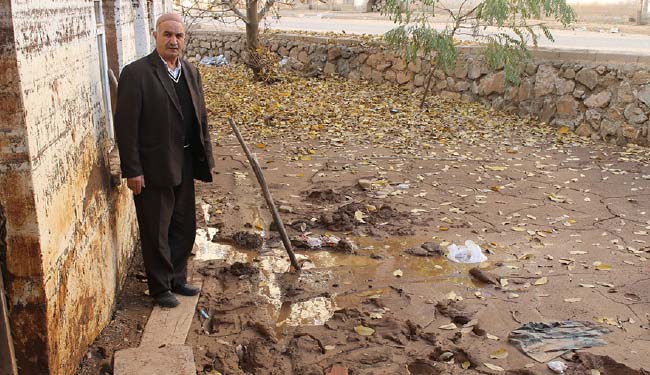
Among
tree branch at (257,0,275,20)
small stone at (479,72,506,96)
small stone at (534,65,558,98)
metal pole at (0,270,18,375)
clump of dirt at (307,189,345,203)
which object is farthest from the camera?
tree branch at (257,0,275,20)

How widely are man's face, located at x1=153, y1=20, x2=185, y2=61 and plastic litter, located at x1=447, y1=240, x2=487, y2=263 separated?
2779 mm

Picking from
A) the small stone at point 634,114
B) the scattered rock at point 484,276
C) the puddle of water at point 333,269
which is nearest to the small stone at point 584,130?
the small stone at point 634,114

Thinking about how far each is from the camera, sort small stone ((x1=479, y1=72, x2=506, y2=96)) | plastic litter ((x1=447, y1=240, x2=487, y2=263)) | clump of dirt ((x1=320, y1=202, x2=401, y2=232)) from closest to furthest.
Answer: plastic litter ((x1=447, y1=240, x2=487, y2=263))
clump of dirt ((x1=320, y1=202, x2=401, y2=232))
small stone ((x1=479, y1=72, x2=506, y2=96))

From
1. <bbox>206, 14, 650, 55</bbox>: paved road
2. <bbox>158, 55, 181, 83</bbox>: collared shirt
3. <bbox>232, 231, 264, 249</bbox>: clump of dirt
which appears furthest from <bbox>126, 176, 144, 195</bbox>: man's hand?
<bbox>206, 14, 650, 55</bbox>: paved road

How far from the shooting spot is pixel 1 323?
9.75 feet

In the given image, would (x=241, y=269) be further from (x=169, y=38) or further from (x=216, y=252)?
(x=169, y=38)

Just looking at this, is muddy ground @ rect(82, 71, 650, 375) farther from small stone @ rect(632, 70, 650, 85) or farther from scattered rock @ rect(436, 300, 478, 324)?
small stone @ rect(632, 70, 650, 85)

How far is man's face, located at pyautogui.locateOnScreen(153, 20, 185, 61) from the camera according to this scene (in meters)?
4.16

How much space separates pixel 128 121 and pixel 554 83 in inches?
327

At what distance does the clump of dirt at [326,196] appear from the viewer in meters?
7.03

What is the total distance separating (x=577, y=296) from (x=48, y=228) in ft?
11.7

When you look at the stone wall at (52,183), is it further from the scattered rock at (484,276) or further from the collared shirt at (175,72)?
the scattered rock at (484,276)

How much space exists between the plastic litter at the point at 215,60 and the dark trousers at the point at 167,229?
45.2 ft

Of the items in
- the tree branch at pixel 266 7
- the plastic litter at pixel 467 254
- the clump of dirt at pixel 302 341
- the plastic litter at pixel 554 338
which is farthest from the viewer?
the tree branch at pixel 266 7
